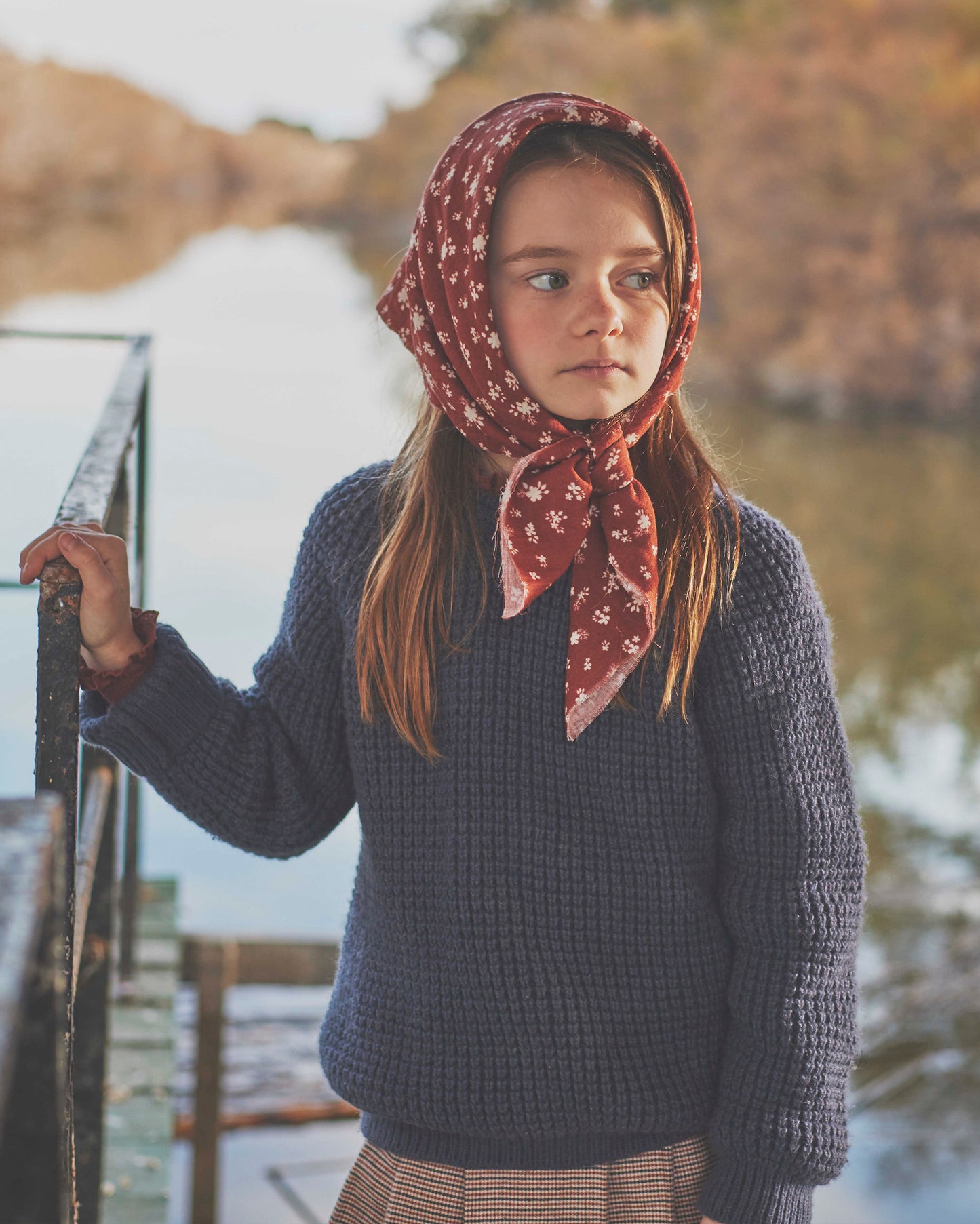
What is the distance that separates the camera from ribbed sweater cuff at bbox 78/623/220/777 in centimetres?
107

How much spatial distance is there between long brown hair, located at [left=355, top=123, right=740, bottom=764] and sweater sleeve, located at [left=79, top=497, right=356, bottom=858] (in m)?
0.06

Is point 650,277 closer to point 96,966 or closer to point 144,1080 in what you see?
point 96,966

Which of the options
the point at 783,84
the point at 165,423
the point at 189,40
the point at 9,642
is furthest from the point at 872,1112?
the point at 189,40

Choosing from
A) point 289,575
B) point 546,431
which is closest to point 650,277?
point 546,431

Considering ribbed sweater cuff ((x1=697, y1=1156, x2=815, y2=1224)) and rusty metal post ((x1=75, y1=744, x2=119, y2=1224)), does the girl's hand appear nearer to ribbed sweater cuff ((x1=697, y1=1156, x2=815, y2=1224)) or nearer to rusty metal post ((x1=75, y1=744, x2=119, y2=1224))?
rusty metal post ((x1=75, y1=744, x2=119, y2=1224))

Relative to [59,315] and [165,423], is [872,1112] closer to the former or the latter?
[165,423]

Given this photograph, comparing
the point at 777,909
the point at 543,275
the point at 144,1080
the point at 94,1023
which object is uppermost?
the point at 543,275

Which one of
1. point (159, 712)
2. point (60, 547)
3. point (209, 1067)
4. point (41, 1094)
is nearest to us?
point (41, 1094)

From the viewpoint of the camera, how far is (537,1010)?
1067mm

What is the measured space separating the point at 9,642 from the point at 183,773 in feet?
17.9

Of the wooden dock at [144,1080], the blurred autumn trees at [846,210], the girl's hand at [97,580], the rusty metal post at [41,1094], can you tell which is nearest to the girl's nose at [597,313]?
the girl's hand at [97,580]

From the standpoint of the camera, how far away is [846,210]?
1470 cm

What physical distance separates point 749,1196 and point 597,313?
2.07ft

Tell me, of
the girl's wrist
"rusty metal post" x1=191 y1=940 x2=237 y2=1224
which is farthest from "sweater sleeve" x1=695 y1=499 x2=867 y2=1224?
"rusty metal post" x1=191 y1=940 x2=237 y2=1224
